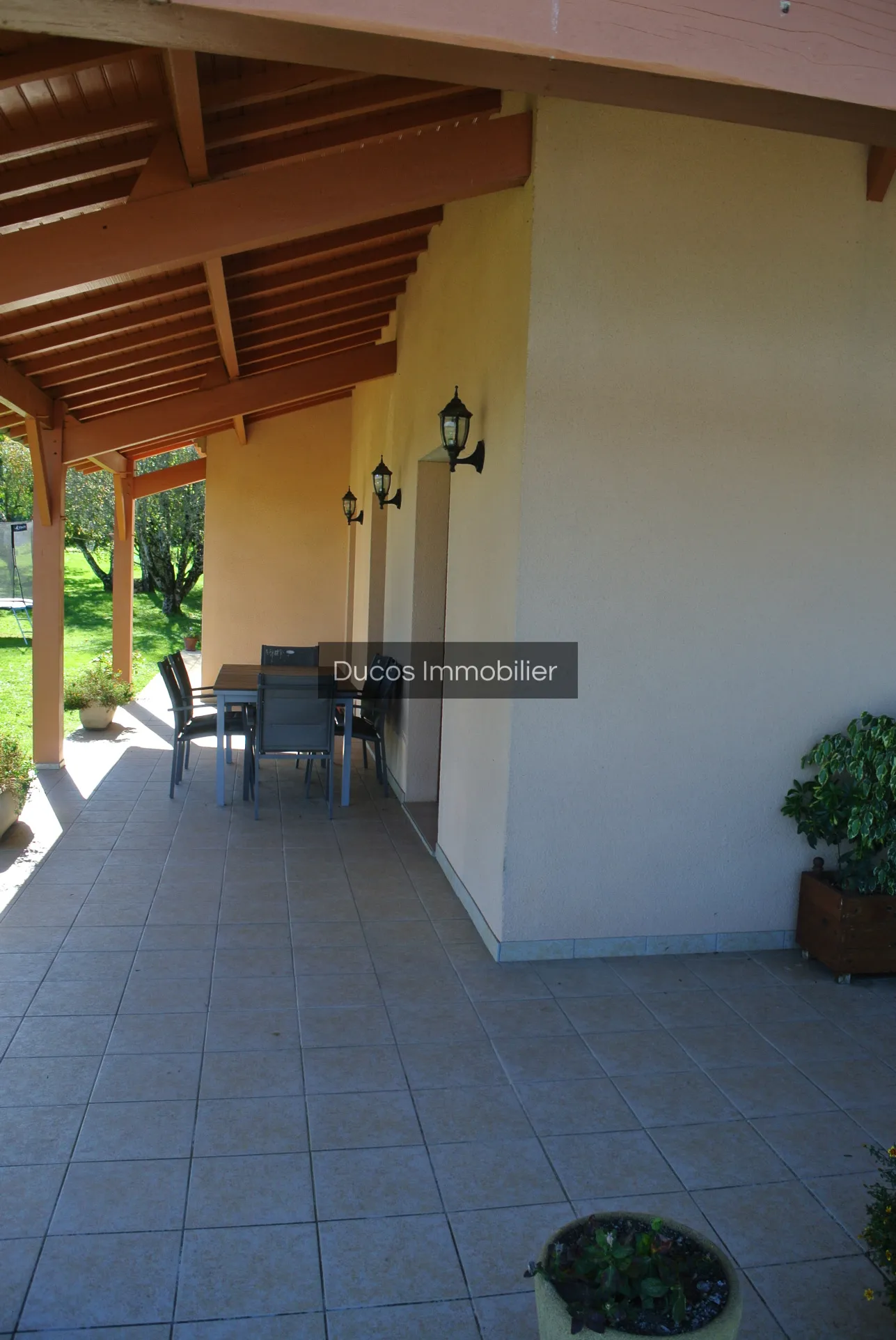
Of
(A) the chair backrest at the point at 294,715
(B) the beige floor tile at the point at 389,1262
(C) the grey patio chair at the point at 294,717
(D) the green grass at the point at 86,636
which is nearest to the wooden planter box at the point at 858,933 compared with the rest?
(B) the beige floor tile at the point at 389,1262

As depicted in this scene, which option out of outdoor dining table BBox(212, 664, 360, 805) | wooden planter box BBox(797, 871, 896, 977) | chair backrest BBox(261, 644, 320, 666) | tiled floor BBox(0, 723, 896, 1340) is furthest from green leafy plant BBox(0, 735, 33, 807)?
wooden planter box BBox(797, 871, 896, 977)

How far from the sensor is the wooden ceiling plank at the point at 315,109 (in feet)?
11.3

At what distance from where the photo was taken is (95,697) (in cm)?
870

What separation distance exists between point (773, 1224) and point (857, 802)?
72.9 inches

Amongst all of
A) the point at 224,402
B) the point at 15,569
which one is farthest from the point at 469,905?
the point at 15,569

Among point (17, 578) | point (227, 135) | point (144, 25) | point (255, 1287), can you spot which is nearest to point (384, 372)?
point (227, 135)

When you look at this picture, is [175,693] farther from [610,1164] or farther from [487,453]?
[610,1164]

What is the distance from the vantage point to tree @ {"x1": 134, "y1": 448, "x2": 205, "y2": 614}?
18.0 m

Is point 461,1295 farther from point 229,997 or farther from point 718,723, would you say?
point 718,723

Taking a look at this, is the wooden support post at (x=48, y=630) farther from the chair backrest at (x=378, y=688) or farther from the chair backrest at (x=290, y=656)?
the chair backrest at (x=378, y=688)

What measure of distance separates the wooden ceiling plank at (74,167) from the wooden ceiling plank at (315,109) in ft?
0.88

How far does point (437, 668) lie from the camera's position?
6.23m

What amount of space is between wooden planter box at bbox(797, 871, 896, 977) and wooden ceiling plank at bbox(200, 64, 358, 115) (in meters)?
3.53

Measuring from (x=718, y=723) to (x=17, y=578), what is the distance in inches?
576
